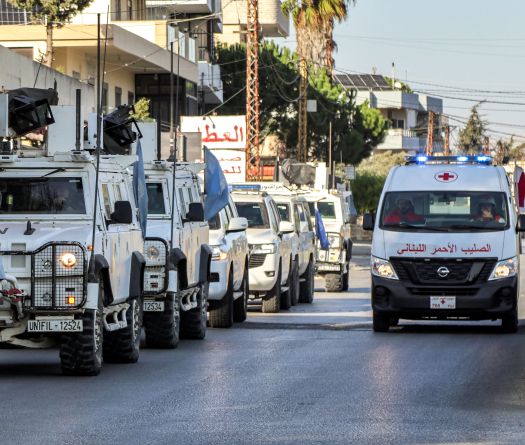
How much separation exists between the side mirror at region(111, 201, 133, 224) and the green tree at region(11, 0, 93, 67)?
25669mm

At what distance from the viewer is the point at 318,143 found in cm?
8450

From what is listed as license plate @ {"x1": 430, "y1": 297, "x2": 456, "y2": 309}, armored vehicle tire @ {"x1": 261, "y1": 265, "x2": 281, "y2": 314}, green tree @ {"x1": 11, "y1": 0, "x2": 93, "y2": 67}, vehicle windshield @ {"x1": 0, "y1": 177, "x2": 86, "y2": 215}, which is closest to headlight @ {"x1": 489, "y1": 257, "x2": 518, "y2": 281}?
license plate @ {"x1": 430, "y1": 297, "x2": 456, "y2": 309}

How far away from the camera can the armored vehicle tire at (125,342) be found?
1666 cm

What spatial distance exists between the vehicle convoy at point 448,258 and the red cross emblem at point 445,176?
0.32m

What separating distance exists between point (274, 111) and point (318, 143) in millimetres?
4142

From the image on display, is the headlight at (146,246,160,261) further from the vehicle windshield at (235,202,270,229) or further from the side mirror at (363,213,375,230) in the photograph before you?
the vehicle windshield at (235,202,270,229)

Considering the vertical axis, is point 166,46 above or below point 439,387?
above

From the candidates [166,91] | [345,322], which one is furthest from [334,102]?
[345,322]

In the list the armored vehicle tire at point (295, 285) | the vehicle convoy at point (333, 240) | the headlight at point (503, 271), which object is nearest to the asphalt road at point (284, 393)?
the headlight at point (503, 271)

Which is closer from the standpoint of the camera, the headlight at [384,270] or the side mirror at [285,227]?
the headlight at [384,270]

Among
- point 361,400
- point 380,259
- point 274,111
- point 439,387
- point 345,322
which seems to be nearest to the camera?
point 361,400

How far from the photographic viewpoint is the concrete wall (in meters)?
33.1

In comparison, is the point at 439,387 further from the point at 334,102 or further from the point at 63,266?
the point at 334,102

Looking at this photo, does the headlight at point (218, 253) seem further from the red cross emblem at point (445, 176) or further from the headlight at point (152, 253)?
the headlight at point (152, 253)
